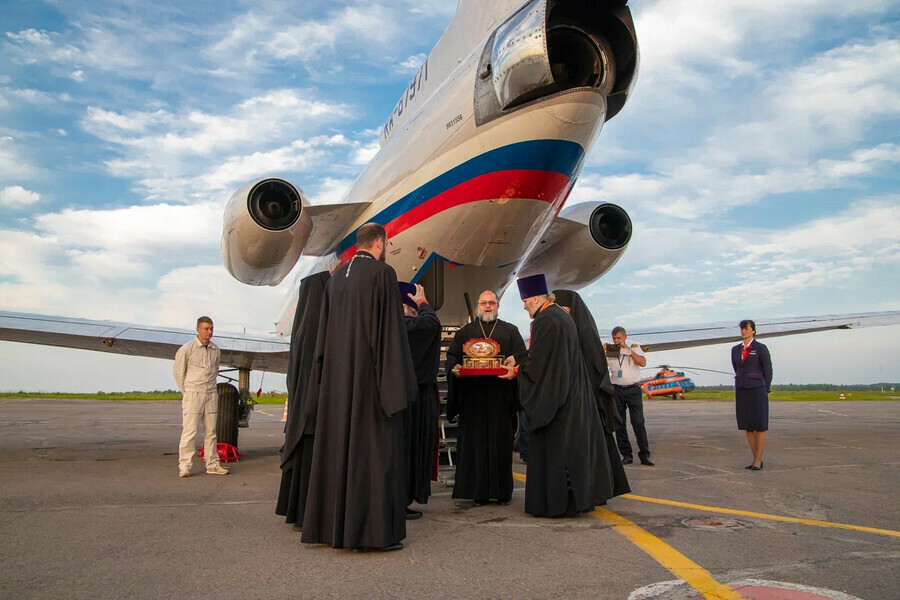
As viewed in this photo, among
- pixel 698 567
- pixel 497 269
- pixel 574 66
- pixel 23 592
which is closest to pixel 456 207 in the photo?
pixel 497 269

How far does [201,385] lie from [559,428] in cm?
498

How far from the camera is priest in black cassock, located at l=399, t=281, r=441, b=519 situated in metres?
5.25

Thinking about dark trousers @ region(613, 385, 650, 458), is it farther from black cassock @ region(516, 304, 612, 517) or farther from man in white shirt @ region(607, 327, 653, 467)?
black cassock @ region(516, 304, 612, 517)

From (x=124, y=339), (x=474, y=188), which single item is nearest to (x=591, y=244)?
(x=474, y=188)

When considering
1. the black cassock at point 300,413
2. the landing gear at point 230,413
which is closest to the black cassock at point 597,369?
the black cassock at point 300,413

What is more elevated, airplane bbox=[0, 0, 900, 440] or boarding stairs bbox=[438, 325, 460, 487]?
airplane bbox=[0, 0, 900, 440]

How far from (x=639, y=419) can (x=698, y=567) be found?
562 centimetres

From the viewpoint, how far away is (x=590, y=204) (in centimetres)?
1014

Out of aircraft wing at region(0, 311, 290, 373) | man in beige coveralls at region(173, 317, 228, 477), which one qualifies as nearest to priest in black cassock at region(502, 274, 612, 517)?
man in beige coveralls at region(173, 317, 228, 477)

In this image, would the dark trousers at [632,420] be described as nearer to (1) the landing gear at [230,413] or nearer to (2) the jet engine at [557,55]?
(2) the jet engine at [557,55]

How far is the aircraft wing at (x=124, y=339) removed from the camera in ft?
32.0

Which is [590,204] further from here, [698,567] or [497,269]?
[698,567]

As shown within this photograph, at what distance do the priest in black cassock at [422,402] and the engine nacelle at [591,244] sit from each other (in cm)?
511

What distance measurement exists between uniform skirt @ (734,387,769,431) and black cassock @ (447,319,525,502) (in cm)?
362
